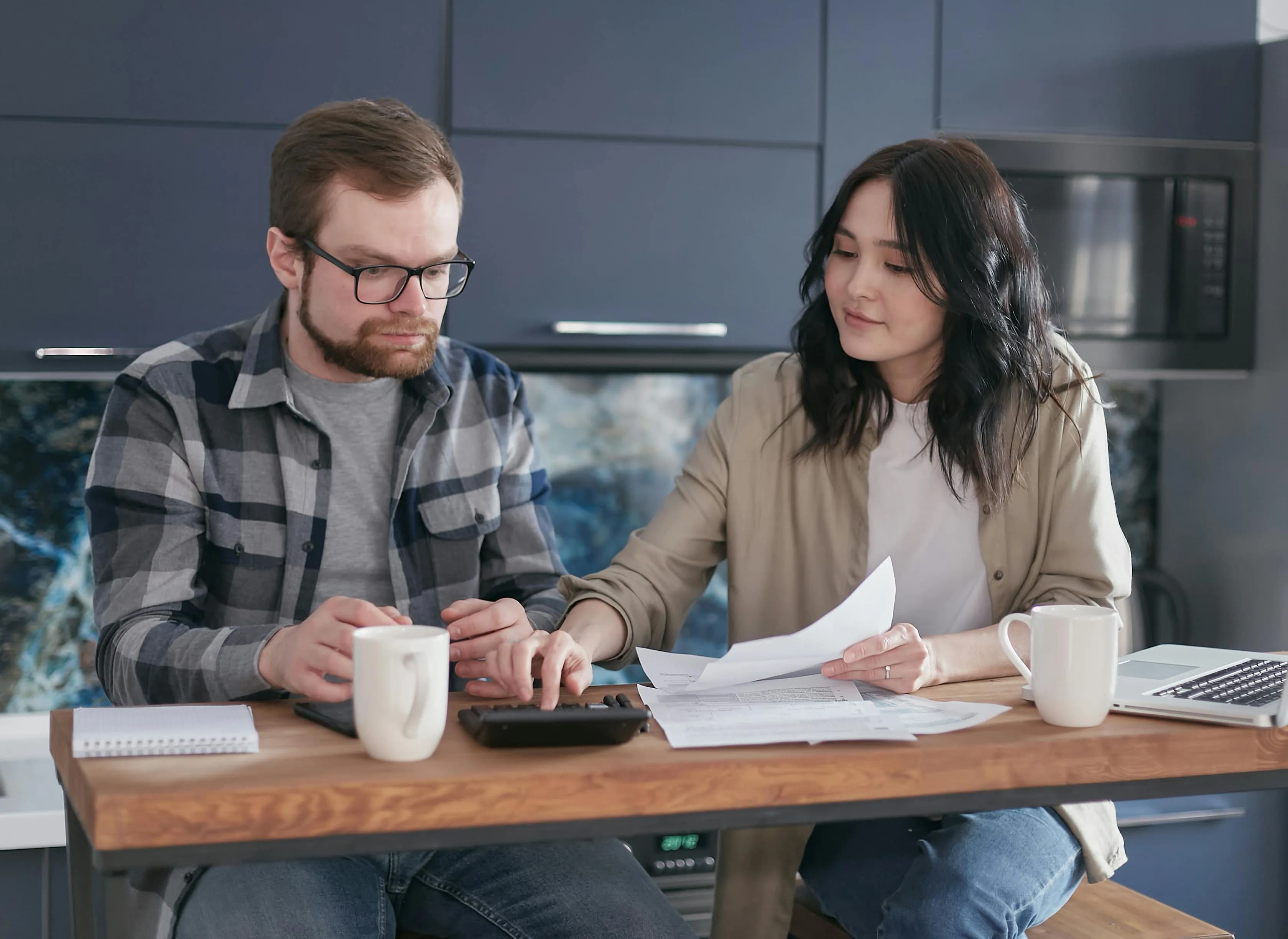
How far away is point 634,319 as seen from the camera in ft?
7.77

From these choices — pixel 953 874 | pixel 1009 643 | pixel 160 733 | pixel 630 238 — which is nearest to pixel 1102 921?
pixel 953 874

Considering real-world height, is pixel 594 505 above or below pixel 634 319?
below

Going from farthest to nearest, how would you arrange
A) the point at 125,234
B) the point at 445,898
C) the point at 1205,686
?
1. the point at 125,234
2. the point at 445,898
3. the point at 1205,686

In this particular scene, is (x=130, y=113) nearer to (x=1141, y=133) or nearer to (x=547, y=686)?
(x=547, y=686)

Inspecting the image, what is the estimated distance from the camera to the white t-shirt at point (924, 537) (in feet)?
5.61

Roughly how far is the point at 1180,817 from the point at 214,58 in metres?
2.26

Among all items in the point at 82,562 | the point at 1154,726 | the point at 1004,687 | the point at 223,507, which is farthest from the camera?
the point at 82,562

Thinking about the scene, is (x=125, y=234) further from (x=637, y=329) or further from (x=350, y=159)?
(x=637, y=329)

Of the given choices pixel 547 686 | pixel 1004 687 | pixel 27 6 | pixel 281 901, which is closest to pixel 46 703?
pixel 27 6

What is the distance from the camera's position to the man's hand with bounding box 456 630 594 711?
4.13 ft

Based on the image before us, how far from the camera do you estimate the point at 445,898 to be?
1422 millimetres

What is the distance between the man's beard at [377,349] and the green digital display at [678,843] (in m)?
1.06

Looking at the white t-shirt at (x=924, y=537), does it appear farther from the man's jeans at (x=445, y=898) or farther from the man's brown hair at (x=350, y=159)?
the man's brown hair at (x=350, y=159)

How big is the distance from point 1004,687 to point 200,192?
5.11 ft
